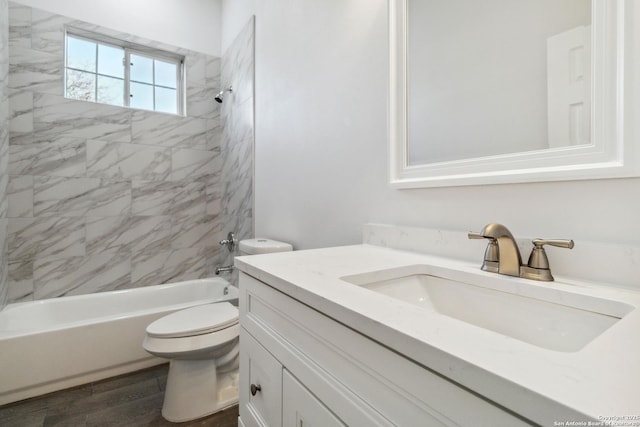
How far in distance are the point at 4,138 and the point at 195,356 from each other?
6.80 ft

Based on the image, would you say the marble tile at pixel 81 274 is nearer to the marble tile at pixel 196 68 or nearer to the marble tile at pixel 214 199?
the marble tile at pixel 214 199

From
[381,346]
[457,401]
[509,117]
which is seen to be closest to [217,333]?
[381,346]

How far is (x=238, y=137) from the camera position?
2.56 m

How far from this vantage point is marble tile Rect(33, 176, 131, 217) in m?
2.27

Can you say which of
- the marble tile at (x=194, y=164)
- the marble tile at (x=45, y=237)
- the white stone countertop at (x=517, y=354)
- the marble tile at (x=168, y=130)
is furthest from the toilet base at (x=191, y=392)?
the marble tile at (x=168, y=130)

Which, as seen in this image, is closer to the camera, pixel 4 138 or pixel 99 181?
pixel 4 138

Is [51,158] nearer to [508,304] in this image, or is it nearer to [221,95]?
[221,95]

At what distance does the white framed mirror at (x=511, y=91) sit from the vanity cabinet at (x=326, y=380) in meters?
0.62

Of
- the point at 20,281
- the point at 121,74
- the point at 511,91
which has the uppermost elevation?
the point at 121,74

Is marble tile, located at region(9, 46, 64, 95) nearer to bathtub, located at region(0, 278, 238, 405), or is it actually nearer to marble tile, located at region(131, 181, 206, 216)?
marble tile, located at region(131, 181, 206, 216)

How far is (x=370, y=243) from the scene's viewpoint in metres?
1.21

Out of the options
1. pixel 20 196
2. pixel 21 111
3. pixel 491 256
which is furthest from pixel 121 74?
pixel 491 256

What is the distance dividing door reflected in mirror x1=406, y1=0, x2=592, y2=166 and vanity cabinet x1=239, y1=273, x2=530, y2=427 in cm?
69

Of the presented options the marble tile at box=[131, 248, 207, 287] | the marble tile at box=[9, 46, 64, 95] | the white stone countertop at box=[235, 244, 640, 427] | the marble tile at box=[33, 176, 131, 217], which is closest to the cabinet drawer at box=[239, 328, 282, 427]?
the white stone countertop at box=[235, 244, 640, 427]
